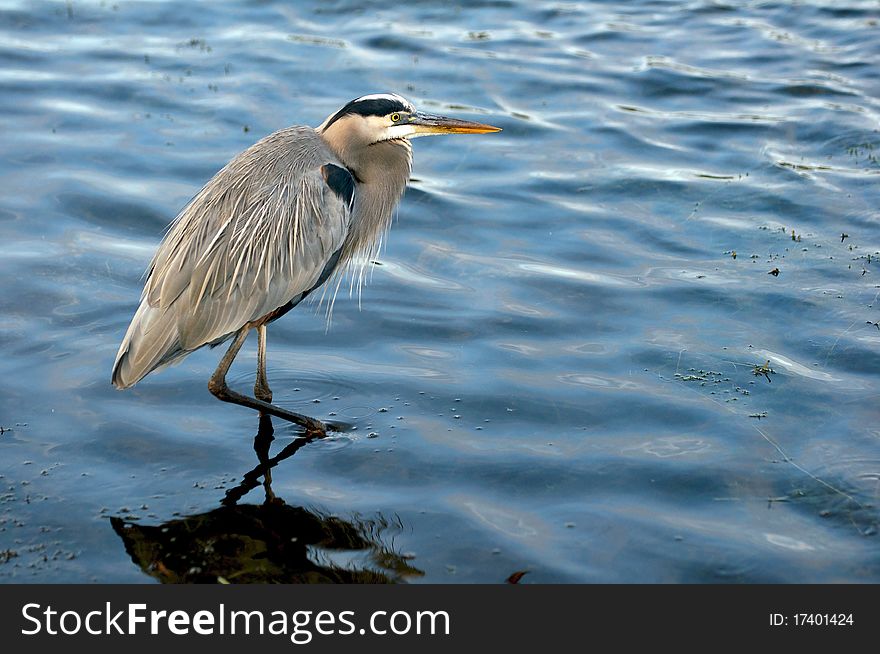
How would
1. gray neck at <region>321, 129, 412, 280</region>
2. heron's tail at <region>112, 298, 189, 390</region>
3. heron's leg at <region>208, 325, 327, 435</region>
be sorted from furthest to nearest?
gray neck at <region>321, 129, 412, 280</region> → heron's leg at <region>208, 325, 327, 435</region> → heron's tail at <region>112, 298, 189, 390</region>

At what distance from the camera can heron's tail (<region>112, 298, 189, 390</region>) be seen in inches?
234

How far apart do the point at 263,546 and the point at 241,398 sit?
3.78ft

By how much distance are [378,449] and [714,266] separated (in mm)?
3354

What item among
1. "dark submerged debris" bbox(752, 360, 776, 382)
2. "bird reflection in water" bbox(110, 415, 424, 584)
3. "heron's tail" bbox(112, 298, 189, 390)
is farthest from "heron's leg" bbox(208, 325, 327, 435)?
"dark submerged debris" bbox(752, 360, 776, 382)

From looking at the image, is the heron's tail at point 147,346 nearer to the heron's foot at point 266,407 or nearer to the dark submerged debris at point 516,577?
the heron's foot at point 266,407

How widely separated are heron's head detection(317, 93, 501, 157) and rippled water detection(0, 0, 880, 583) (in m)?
1.38

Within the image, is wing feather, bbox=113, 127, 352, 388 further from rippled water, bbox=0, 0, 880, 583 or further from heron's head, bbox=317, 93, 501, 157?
rippled water, bbox=0, 0, 880, 583

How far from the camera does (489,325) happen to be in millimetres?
7711

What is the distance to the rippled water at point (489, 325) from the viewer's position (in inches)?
217

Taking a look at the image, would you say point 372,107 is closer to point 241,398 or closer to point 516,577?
point 241,398

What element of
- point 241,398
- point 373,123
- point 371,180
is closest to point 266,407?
point 241,398

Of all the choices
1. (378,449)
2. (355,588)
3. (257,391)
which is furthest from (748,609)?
(257,391)

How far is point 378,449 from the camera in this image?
6234mm

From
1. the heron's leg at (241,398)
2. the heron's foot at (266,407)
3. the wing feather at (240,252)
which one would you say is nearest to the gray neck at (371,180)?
the wing feather at (240,252)
